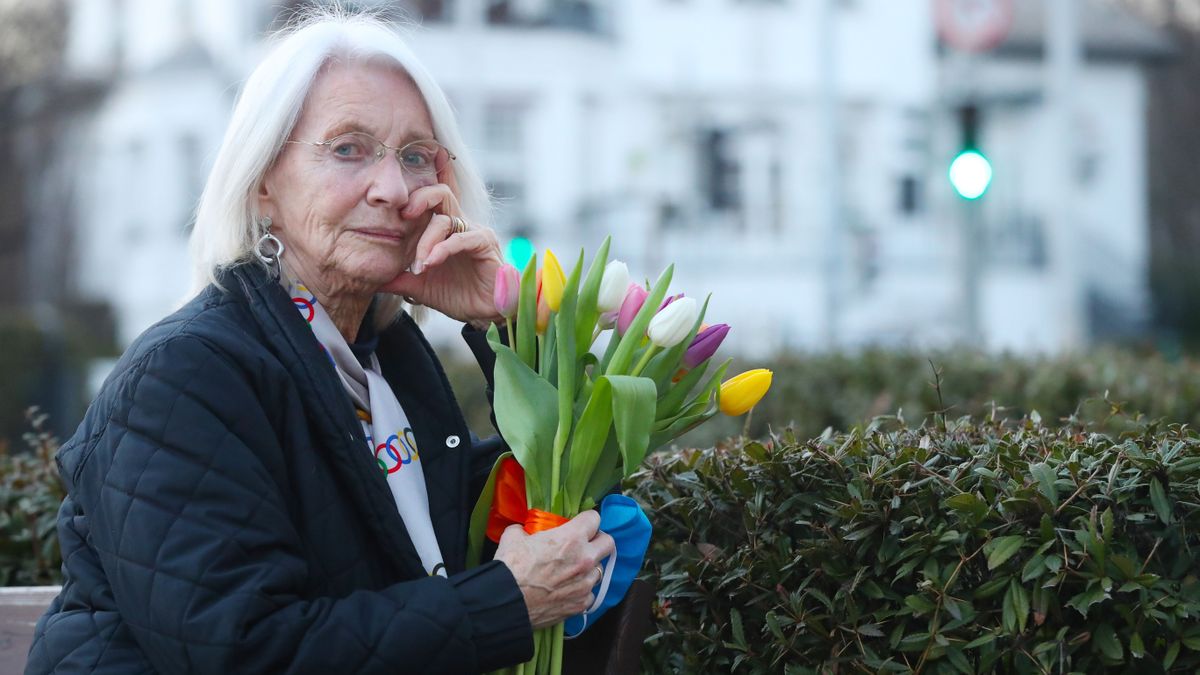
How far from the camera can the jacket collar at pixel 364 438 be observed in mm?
2475

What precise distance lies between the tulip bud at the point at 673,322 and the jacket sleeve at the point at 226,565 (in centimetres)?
48

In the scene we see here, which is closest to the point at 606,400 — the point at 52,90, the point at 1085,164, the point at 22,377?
the point at 22,377

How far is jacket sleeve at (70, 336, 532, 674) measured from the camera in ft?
7.23

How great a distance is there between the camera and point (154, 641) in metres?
2.24

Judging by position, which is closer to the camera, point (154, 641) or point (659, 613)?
point (154, 641)

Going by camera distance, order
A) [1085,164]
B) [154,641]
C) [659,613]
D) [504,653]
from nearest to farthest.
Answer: [154,641], [504,653], [659,613], [1085,164]

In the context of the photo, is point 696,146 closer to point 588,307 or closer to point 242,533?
point 588,307

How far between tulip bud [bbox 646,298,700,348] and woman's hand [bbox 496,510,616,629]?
332mm

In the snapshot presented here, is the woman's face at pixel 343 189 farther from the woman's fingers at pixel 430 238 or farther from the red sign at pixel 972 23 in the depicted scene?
the red sign at pixel 972 23

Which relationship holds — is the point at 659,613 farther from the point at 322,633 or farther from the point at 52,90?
the point at 52,90

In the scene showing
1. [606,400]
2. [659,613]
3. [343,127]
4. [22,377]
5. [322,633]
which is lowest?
[22,377]

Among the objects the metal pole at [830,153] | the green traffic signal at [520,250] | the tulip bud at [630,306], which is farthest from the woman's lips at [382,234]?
the metal pole at [830,153]

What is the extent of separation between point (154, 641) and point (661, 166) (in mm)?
26104

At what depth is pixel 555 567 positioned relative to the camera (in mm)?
2449
